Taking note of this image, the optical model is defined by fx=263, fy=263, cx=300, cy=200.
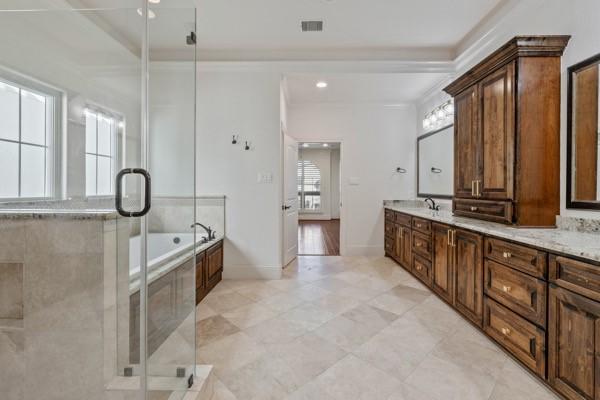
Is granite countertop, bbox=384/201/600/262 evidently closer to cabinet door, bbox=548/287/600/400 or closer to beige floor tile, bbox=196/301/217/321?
cabinet door, bbox=548/287/600/400

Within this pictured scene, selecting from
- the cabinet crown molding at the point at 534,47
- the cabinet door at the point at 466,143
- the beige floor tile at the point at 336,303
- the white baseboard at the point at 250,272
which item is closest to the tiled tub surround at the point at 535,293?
the cabinet door at the point at 466,143

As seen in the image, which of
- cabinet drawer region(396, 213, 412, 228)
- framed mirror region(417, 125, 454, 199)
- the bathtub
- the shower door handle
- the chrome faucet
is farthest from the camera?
the chrome faucet

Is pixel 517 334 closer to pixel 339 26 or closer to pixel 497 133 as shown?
pixel 497 133

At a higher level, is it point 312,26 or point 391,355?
point 312,26

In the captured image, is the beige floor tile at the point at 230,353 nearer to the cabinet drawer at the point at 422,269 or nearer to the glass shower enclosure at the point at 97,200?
the glass shower enclosure at the point at 97,200

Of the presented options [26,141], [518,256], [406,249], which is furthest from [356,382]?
[26,141]

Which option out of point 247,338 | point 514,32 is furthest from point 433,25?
point 247,338

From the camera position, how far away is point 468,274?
2.29 metres

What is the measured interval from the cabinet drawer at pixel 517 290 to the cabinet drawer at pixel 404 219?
1551 millimetres

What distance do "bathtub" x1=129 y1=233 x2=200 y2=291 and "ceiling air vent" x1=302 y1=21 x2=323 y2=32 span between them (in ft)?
8.15

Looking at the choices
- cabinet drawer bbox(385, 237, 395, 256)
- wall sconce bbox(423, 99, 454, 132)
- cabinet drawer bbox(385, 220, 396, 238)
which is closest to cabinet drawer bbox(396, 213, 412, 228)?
cabinet drawer bbox(385, 220, 396, 238)

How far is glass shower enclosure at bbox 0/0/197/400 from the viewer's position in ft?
4.22

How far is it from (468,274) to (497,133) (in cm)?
125

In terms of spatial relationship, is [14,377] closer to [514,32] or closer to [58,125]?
[58,125]
